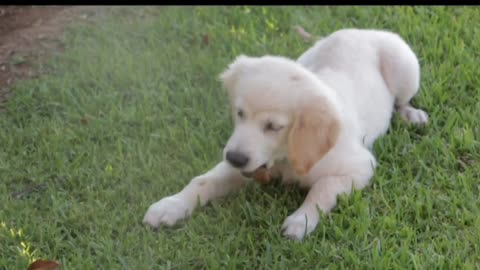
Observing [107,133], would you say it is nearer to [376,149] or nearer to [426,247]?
[376,149]

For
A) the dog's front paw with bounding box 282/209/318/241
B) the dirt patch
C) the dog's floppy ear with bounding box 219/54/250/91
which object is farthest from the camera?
the dirt patch

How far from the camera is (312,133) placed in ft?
14.1

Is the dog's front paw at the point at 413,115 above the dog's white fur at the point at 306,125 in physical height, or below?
below

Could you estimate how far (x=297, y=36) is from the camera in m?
6.25

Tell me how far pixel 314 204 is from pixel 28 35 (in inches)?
111

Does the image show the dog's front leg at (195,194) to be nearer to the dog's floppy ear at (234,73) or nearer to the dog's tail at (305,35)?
the dog's floppy ear at (234,73)

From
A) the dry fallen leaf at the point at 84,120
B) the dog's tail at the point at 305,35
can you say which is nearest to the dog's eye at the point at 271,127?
the dry fallen leaf at the point at 84,120

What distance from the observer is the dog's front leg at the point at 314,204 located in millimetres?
4258

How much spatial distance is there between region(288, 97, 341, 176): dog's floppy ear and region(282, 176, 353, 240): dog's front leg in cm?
16

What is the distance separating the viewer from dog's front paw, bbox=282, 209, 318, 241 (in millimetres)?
4238

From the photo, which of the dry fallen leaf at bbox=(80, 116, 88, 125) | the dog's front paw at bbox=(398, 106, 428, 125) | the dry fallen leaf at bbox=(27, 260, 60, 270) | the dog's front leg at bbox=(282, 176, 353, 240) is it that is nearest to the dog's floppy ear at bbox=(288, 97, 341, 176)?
the dog's front leg at bbox=(282, 176, 353, 240)

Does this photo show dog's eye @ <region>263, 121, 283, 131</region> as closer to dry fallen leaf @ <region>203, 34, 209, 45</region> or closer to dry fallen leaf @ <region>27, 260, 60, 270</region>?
dry fallen leaf @ <region>27, 260, 60, 270</region>

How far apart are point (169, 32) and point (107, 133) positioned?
136cm

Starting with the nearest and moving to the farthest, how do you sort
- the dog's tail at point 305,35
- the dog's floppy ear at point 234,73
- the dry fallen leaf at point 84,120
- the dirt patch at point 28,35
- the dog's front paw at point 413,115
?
the dog's floppy ear at point 234,73
the dog's front paw at point 413,115
the dry fallen leaf at point 84,120
the dirt patch at point 28,35
the dog's tail at point 305,35
